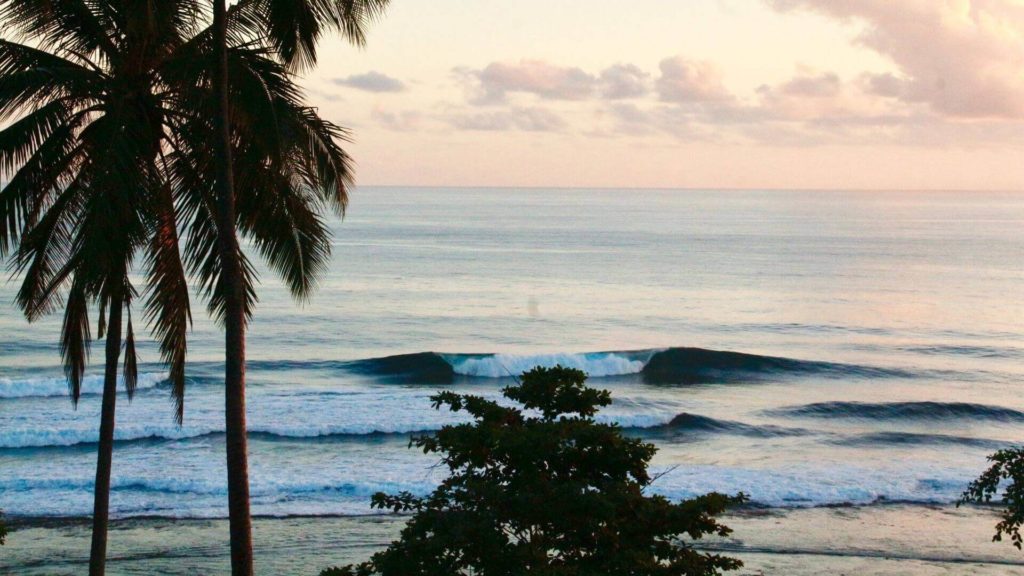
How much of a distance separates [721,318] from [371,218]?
102 meters

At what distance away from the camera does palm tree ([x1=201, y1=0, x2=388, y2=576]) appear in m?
10.7

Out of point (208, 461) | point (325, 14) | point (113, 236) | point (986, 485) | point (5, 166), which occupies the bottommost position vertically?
point (208, 461)

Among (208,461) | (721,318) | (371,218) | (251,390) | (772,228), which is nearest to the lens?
(208,461)

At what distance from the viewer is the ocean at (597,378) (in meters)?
25.9

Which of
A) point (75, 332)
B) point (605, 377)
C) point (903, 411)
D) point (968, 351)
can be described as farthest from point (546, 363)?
point (75, 332)

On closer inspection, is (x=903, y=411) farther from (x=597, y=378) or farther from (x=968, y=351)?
(x=968, y=351)

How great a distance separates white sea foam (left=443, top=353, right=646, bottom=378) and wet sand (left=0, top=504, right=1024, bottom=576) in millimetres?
21895

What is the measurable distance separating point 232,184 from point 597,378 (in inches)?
1337

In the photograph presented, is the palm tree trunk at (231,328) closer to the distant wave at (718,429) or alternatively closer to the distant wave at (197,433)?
the distant wave at (197,433)

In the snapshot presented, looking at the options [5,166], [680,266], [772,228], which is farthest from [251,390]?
[772,228]

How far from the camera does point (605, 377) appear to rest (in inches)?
1738

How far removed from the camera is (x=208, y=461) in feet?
90.5

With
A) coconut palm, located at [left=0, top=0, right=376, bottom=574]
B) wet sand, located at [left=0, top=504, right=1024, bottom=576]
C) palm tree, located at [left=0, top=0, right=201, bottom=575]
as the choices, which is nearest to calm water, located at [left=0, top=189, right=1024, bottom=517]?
wet sand, located at [left=0, top=504, right=1024, bottom=576]

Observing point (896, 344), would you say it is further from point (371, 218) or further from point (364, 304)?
point (371, 218)
